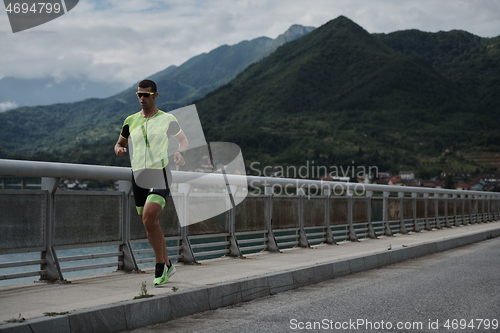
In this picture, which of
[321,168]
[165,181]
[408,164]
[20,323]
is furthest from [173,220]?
[408,164]

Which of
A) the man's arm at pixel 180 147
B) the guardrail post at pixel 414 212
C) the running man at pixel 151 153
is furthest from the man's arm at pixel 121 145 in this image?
the guardrail post at pixel 414 212

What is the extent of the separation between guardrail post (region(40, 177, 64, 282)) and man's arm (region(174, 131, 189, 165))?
1.39 meters

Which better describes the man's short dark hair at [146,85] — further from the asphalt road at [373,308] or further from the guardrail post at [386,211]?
the guardrail post at [386,211]

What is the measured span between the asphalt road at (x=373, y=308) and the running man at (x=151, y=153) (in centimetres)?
118

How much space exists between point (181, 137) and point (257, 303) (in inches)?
76.5

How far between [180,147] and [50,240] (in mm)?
1714

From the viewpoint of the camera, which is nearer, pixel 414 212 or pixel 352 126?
pixel 414 212

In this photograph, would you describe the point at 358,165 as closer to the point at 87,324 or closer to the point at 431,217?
the point at 431,217

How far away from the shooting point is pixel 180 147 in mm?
6398

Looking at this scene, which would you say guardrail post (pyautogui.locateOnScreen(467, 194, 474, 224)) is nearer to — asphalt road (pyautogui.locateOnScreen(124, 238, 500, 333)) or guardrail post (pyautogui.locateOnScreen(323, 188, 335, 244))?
guardrail post (pyautogui.locateOnScreen(323, 188, 335, 244))

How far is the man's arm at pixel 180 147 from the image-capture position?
20.7 ft

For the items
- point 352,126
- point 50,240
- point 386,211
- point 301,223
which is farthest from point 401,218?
point 352,126

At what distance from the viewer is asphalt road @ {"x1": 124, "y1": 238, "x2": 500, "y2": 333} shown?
5234 millimetres

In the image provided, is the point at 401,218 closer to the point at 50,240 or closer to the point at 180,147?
the point at 180,147
